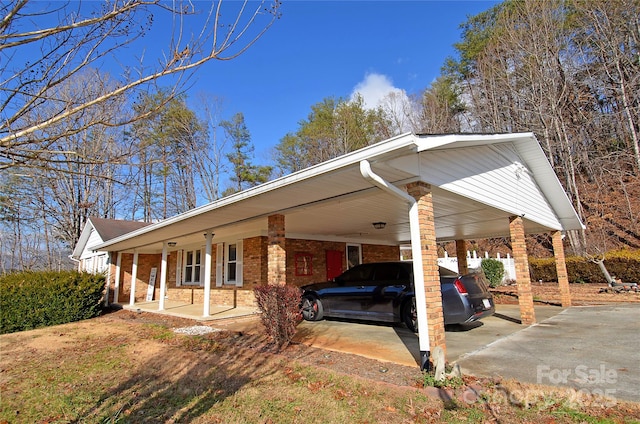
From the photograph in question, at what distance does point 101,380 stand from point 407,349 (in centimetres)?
466

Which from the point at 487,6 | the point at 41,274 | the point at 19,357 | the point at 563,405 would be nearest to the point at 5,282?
the point at 41,274

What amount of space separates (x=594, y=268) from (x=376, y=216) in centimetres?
1317

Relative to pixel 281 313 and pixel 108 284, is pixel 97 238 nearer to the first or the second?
pixel 108 284

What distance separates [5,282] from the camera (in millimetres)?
10953

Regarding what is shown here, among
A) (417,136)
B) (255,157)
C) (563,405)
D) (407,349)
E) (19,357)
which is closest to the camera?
(563,405)

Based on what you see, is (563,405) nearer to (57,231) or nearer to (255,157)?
(255,157)

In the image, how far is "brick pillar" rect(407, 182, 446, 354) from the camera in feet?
14.4

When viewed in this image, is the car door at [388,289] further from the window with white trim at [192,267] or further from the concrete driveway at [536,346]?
the window with white trim at [192,267]

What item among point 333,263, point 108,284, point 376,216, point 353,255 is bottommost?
point 108,284

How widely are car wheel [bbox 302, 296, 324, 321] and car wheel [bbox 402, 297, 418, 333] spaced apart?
2.44m

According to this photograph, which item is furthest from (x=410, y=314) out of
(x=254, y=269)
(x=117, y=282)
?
(x=117, y=282)

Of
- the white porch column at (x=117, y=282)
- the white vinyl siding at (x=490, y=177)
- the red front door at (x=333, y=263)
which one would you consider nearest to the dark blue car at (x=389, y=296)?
the white vinyl siding at (x=490, y=177)

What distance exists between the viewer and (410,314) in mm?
6789

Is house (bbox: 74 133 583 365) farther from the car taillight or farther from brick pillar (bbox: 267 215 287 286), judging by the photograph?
the car taillight
